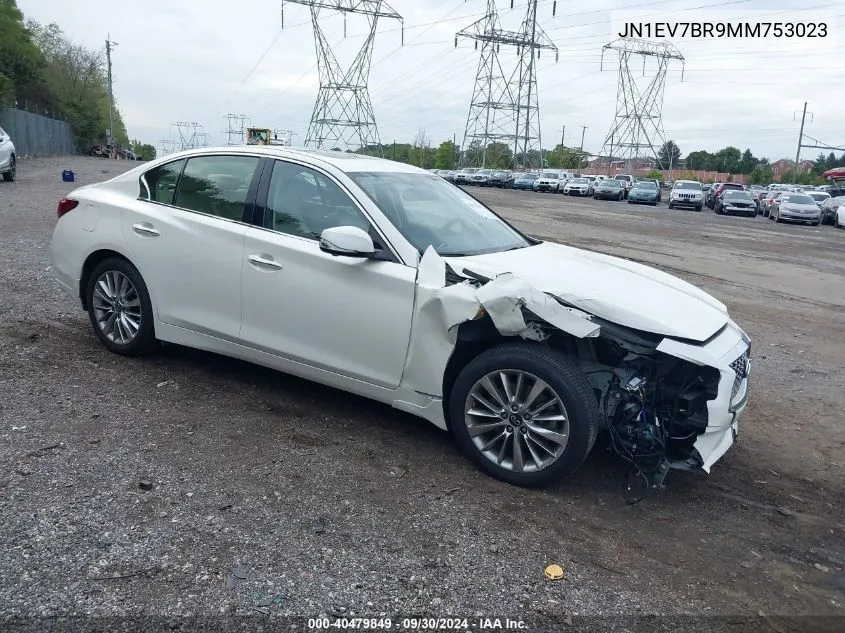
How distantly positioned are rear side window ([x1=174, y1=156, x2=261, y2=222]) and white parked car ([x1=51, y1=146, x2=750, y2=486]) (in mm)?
15

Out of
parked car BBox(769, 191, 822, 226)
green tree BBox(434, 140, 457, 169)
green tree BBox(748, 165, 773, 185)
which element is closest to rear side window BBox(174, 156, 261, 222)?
parked car BBox(769, 191, 822, 226)

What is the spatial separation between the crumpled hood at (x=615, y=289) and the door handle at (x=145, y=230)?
2247mm

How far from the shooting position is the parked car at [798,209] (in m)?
31.2

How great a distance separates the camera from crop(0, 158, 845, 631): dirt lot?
299 cm

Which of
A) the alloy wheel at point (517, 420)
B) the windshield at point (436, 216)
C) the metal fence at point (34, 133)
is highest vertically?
the metal fence at point (34, 133)

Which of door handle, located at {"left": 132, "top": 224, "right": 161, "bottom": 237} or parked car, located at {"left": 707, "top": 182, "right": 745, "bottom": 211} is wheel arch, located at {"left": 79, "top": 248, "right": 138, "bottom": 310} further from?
parked car, located at {"left": 707, "top": 182, "right": 745, "bottom": 211}

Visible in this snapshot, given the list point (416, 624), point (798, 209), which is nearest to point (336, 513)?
point (416, 624)

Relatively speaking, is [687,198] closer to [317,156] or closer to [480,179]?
[480,179]

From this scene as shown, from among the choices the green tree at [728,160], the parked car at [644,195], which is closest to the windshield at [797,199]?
the parked car at [644,195]

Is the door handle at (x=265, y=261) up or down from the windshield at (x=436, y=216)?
down

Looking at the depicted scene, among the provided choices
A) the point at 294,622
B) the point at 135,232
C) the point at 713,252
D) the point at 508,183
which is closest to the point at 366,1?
the point at 508,183

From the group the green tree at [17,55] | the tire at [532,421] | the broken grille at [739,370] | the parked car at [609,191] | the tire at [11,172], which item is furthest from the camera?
the green tree at [17,55]

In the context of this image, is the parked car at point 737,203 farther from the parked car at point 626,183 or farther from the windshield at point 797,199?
the parked car at point 626,183

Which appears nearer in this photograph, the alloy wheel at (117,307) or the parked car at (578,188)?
the alloy wheel at (117,307)
